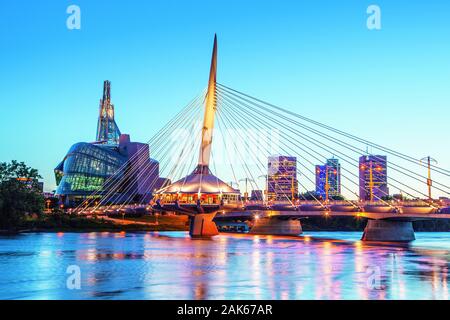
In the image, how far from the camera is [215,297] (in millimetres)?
27141

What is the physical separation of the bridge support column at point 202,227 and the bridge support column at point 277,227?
21129 millimetres

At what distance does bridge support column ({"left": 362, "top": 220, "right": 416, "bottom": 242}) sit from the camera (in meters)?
85.9

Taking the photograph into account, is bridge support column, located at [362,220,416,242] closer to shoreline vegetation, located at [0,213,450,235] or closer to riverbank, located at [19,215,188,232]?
shoreline vegetation, located at [0,213,450,235]

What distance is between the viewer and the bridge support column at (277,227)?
389ft

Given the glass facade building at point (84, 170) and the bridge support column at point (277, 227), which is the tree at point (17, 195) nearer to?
the bridge support column at point (277, 227)

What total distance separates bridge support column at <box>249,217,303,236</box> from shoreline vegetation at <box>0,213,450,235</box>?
2912cm

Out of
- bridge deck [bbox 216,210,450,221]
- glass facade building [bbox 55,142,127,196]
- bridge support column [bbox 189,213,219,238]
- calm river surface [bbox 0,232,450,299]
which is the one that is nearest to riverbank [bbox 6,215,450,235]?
bridge support column [bbox 189,213,219,238]

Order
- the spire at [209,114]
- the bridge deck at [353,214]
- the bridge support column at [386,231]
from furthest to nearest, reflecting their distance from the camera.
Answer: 1. the bridge support column at [386,231]
2. the spire at [209,114]
3. the bridge deck at [353,214]

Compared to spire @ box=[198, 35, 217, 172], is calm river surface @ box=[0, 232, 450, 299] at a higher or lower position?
lower

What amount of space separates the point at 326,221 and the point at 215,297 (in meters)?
156

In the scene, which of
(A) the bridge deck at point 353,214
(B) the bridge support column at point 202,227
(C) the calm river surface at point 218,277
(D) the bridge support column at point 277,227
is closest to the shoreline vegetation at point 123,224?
(B) the bridge support column at point 202,227

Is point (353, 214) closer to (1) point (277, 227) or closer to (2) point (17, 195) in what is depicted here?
(1) point (277, 227)

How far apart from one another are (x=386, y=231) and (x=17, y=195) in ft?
198

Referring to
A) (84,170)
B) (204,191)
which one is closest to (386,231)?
(204,191)
